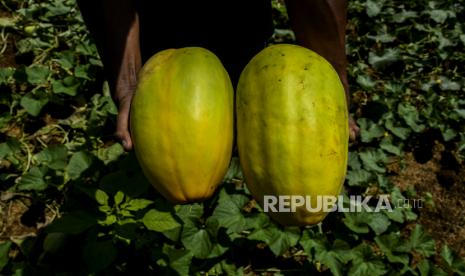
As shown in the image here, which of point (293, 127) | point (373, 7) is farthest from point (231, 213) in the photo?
point (373, 7)

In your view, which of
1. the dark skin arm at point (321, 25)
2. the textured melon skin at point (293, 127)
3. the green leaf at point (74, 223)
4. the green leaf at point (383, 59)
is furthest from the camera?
the green leaf at point (383, 59)

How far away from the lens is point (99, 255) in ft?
6.63

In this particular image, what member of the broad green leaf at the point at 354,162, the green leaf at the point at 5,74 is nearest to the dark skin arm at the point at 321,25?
the broad green leaf at the point at 354,162

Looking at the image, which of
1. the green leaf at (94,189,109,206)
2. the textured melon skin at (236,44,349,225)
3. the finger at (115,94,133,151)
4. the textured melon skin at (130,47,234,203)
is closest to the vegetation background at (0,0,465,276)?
the green leaf at (94,189,109,206)

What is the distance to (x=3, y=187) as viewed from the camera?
2744mm

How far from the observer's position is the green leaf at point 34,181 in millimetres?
2504

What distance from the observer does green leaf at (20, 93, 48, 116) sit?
3.01 metres

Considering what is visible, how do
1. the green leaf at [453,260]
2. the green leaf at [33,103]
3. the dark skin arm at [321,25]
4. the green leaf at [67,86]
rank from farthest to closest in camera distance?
the green leaf at [67,86] → the green leaf at [33,103] → the green leaf at [453,260] → the dark skin arm at [321,25]

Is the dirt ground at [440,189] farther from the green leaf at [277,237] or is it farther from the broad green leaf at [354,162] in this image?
the green leaf at [277,237]

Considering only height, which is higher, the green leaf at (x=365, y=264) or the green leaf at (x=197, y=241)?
the green leaf at (x=197, y=241)

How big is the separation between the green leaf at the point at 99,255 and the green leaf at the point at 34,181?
62 centimetres

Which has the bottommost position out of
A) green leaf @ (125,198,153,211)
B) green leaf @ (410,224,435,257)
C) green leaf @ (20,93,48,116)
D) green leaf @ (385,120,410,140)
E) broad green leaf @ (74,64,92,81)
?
green leaf @ (410,224,435,257)

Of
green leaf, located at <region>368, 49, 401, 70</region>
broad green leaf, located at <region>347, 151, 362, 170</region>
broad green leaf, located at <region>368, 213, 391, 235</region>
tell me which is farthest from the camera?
green leaf, located at <region>368, 49, 401, 70</region>

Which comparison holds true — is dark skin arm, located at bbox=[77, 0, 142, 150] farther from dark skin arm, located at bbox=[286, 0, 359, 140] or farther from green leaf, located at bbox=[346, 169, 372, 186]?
green leaf, located at bbox=[346, 169, 372, 186]
